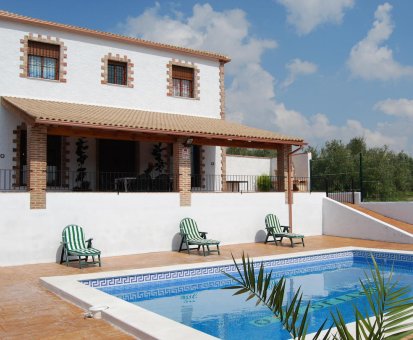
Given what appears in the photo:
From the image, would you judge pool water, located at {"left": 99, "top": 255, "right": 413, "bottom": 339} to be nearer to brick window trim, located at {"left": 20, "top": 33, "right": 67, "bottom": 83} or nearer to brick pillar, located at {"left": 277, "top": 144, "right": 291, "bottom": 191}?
brick pillar, located at {"left": 277, "top": 144, "right": 291, "bottom": 191}

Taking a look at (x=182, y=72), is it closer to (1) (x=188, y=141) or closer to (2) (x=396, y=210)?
(1) (x=188, y=141)

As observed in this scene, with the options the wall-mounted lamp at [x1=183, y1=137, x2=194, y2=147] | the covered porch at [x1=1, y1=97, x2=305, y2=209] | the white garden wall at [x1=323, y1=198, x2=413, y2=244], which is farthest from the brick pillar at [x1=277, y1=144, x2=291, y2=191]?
the wall-mounted lamp at [x1=183, y1=137, x2=194, y2=147]

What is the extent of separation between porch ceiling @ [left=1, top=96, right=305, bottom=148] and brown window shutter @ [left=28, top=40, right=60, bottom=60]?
188cm

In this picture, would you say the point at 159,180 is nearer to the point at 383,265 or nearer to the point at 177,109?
the point at 177,109

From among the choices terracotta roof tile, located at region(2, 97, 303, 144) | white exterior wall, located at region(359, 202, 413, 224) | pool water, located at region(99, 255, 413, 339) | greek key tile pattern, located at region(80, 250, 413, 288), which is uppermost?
terracotta roof tile, located at region(2, 97, 303, 144)

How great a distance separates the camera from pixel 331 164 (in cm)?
4094

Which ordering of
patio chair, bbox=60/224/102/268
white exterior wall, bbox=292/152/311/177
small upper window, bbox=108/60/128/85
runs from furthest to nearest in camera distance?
white exterior wall, bbox=292/152/311/177 < small upper window, bbox=108/60/128/85 < patio chair, bbox=60/224/102/268

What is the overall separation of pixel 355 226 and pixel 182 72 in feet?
33.2

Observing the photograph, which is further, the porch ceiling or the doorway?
the doorway

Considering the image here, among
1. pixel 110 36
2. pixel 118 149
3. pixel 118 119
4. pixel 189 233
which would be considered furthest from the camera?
pixel 118 149

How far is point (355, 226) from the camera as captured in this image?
723 inches

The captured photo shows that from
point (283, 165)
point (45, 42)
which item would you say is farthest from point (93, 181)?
point (283, 165)

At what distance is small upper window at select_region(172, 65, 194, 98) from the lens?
781 inches

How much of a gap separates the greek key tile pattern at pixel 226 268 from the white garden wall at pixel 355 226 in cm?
307
